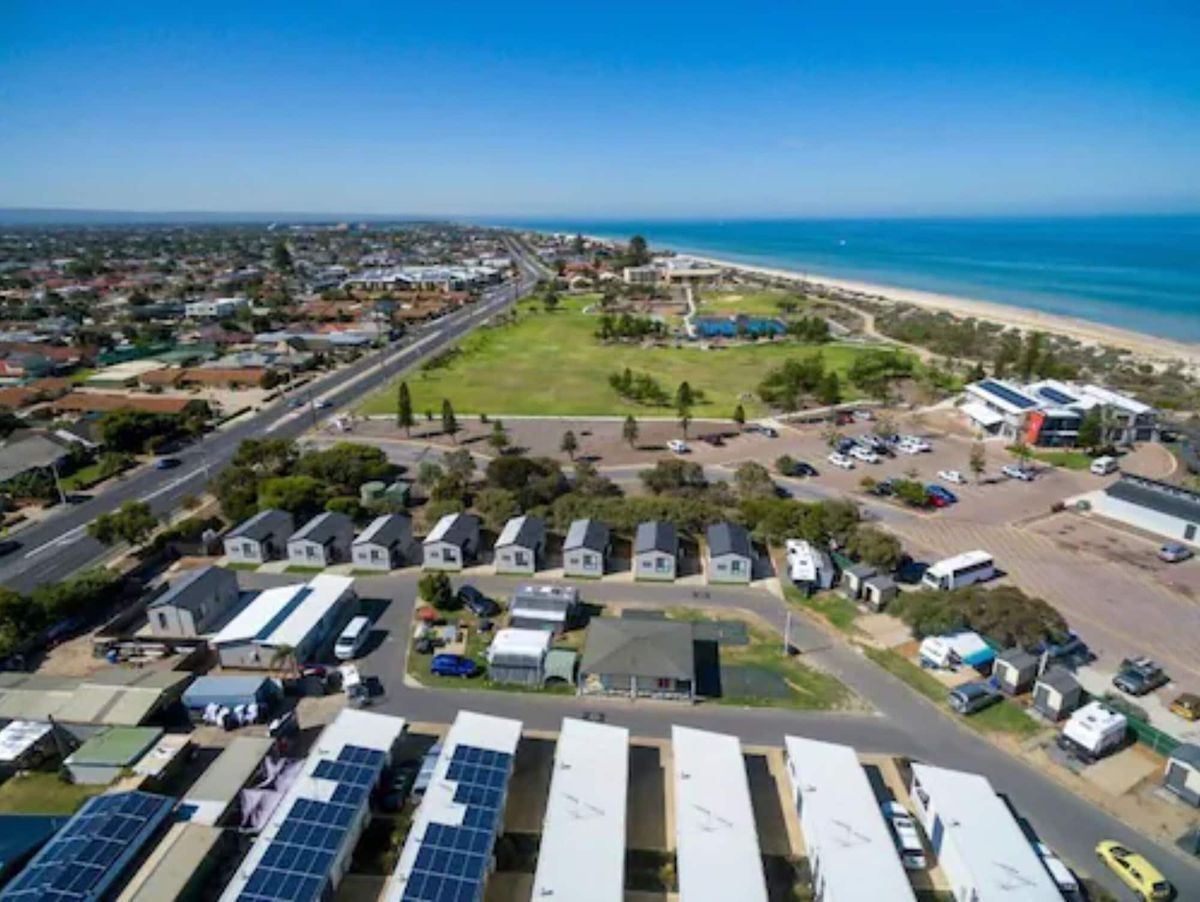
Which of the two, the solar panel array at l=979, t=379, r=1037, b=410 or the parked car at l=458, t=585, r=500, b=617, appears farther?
the solar panel array at l=979, t=379, r=1037, b=410

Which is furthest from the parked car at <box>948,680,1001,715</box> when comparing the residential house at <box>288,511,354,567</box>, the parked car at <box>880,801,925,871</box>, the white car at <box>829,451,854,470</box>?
the residential house at <box>288,511,354,567</box>

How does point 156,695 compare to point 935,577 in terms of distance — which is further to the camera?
point 935,577

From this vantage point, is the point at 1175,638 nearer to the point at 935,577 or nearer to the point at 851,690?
the point at 935,577

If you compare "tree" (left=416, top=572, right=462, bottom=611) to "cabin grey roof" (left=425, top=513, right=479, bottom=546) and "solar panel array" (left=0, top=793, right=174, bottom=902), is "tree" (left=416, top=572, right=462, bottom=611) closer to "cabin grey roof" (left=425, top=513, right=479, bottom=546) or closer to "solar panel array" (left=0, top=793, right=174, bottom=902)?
"cabin grey roof" (left=425, top=513, right=479, bottom=546)

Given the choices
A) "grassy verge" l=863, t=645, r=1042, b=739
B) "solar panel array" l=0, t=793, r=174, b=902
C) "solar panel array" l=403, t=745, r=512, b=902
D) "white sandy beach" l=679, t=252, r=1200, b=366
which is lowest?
"grassy verge" l=863, t=645, r=1042, b=739

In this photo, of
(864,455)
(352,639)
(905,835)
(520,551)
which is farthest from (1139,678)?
(352,639)

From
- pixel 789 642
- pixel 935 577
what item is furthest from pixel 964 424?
pixel 789 642
